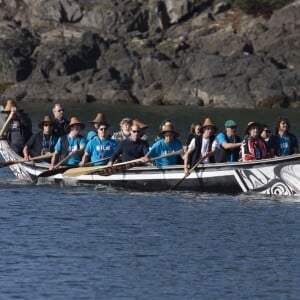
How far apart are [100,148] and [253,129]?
4.14m

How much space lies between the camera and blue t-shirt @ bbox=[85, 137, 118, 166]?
2995 cm

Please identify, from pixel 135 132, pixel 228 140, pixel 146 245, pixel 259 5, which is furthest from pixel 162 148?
pixel 259 5

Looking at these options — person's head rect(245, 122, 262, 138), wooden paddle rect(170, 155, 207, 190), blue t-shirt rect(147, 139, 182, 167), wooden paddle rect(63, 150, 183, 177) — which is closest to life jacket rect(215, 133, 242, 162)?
wooden paddle rect(170, 155, 207, 190)

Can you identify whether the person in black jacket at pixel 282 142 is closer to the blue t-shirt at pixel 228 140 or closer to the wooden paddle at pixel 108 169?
the blue t-shirt at pixel 228 140

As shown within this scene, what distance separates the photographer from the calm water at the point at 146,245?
19469 mm

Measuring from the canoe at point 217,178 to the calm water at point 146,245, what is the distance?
0.23 m

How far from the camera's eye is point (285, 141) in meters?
28.9

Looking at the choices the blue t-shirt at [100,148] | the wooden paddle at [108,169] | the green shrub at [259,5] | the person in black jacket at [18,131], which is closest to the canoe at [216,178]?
the wooden paddle at [108,169]

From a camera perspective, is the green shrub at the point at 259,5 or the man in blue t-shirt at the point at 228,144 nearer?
the man in blue t-shirt at the point at 228,144

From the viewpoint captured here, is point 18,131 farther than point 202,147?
Yes

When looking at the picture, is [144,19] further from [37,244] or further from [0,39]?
[37,244]

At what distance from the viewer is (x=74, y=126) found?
2980 centimetres

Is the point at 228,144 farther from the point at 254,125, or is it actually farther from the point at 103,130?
the point at 103,130

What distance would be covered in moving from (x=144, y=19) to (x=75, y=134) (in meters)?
57.0
